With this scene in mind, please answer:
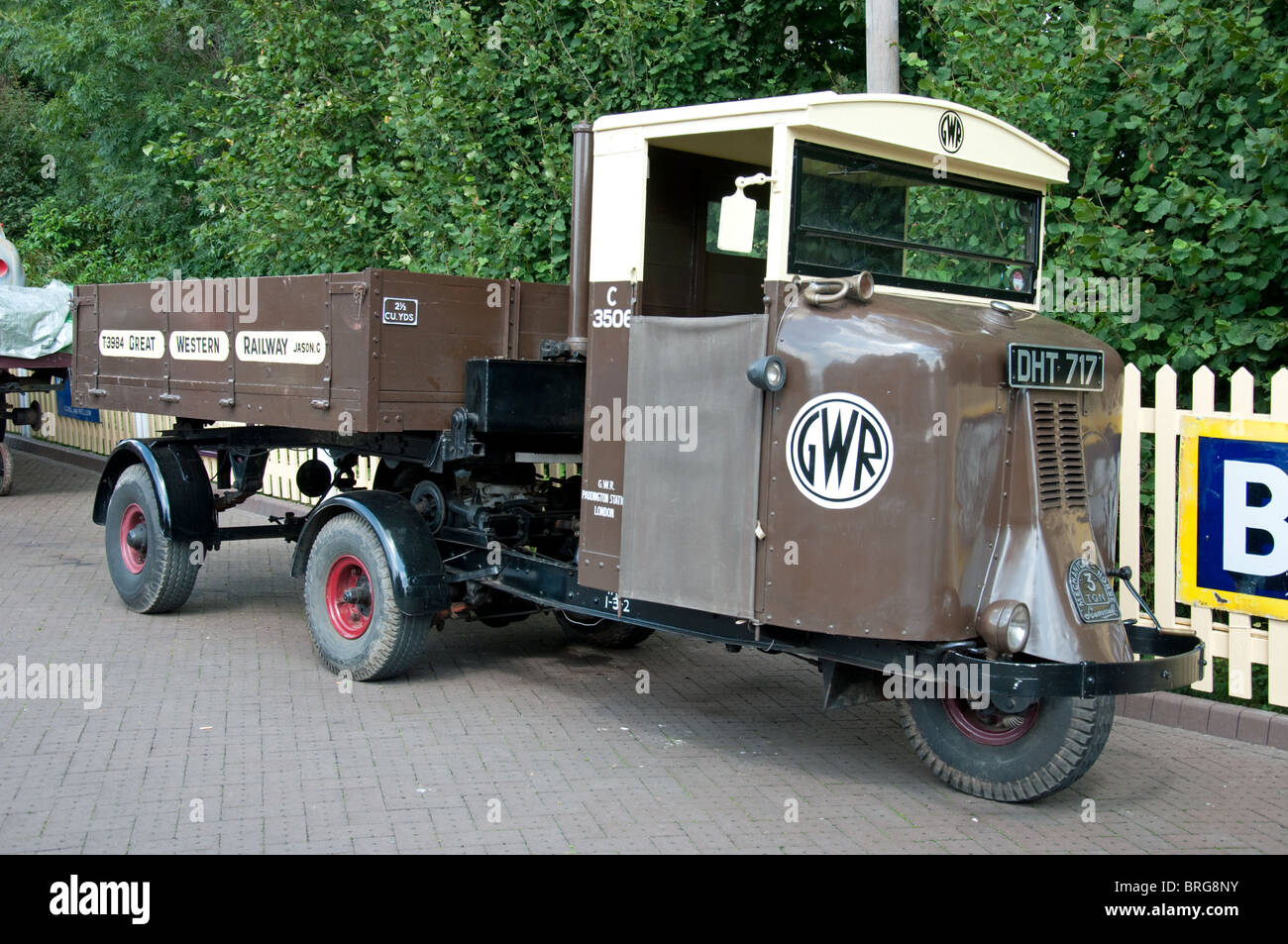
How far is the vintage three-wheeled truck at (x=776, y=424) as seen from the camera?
4695mm

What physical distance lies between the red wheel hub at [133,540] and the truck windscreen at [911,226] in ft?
16.8

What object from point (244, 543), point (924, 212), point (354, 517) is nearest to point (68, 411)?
point (244, 543)

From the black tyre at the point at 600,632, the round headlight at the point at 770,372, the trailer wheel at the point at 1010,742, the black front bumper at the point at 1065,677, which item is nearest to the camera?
the black front bumper at the point at 1065,677

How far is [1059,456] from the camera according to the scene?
16.3 ft

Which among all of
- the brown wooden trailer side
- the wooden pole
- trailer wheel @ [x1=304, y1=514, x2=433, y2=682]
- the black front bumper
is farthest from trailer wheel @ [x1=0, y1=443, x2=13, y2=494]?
the black front bumper

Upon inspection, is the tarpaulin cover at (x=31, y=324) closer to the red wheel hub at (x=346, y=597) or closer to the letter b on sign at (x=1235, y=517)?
the red wheel hub at (x=346, y=597)

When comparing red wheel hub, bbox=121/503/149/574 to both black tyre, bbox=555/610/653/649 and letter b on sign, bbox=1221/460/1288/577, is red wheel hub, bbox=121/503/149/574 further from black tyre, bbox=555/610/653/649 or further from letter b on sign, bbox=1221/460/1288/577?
letter b on sign, bbox=1221/460/1288/577

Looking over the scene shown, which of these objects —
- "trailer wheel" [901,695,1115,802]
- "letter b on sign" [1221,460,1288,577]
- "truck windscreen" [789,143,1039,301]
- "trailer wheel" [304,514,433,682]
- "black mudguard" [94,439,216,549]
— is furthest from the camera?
"black mudguard" [94,439,216,549]

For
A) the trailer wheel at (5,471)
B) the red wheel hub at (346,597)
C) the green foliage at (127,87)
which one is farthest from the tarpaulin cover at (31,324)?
the red wheel hub at (346,597)

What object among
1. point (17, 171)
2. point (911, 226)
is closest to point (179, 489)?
point (911, 226)

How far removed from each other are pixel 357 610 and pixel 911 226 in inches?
141

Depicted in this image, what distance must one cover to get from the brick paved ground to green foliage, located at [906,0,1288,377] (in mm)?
2275

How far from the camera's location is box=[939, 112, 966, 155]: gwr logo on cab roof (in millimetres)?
5301

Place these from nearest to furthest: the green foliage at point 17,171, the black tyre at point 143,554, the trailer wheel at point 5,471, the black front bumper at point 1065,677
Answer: the black front bumper at point 1065,677 → the black tyre at point 143,554 → the trailer wheel at point 5,471 → the green foliage at point 17,171
